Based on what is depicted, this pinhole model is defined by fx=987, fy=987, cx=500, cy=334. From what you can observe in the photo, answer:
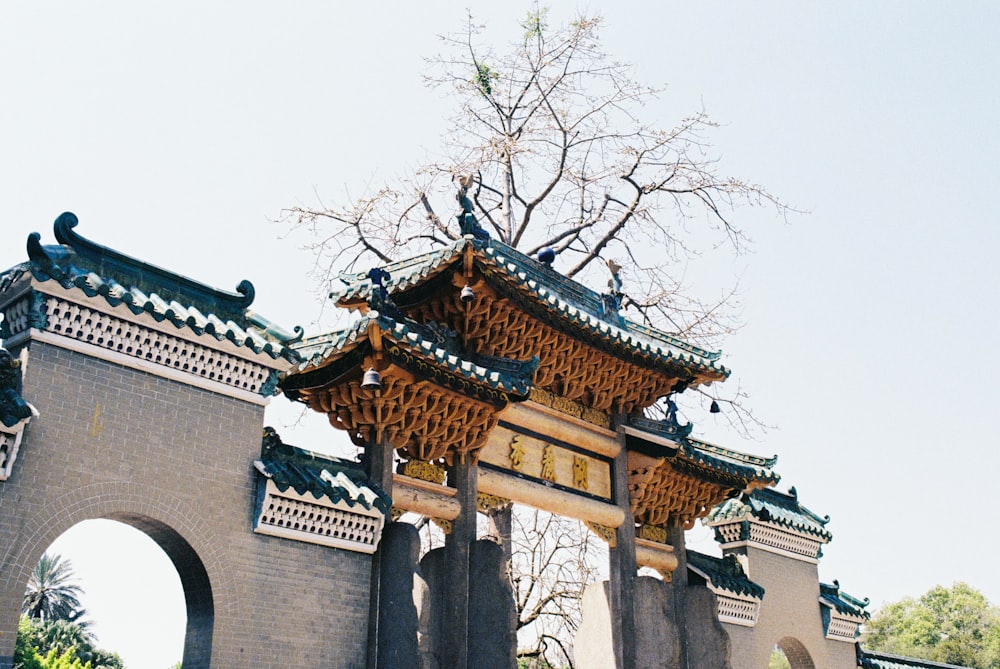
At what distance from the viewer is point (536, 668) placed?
15766 mm

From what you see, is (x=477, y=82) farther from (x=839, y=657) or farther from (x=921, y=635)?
(x=921, y=635)

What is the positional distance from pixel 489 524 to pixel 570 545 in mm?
1365

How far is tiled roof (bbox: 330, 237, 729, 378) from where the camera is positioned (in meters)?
9.30

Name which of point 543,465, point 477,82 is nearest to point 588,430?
point 543,465

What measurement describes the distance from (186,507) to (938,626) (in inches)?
1805

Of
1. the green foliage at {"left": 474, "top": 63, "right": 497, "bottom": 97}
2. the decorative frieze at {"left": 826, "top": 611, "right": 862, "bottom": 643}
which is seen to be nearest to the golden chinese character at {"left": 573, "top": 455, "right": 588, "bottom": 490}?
the decorative frieze at {"left": 826, "top": 611, "right": 862, "bottom": 643}

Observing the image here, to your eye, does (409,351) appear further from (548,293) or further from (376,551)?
(548,293)

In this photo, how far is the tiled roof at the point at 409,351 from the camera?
799 centimetres

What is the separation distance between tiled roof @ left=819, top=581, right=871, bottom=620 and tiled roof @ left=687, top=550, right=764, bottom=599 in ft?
6.08

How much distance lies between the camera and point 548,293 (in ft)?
32.8

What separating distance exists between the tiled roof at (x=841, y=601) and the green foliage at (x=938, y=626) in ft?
98.9

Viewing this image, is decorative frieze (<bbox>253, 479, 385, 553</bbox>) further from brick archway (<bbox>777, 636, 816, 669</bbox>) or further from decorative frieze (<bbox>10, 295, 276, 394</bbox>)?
brick archway (<bbox>777, 636, 816, 669</bbox>)

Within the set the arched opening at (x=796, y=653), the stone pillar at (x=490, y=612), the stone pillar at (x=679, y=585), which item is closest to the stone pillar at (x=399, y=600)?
the stone pillar at (x=490, y=612)

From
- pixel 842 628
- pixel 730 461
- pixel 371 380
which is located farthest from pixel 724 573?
pixel 371 380
